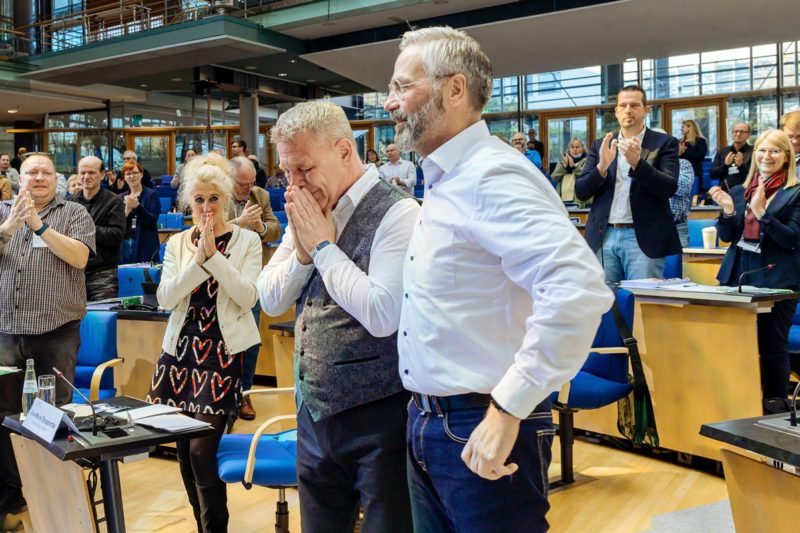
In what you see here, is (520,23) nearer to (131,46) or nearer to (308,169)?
(131,46)

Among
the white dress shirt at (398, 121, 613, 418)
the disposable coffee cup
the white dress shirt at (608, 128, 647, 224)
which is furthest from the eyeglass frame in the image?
the disposable coffee cup

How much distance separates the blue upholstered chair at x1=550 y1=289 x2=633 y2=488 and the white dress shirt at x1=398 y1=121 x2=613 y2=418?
2.05m

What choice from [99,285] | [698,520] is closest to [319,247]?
[698,520]

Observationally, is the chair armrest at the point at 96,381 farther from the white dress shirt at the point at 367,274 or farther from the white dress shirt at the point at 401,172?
the white dress shirt at the point at 401,172

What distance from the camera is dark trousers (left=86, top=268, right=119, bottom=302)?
14.6ft

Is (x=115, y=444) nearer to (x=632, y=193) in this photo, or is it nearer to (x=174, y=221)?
(x=632, y=193)

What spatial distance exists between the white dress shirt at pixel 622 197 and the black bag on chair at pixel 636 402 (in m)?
0.63

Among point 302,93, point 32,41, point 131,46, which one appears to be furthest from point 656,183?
point 32,41

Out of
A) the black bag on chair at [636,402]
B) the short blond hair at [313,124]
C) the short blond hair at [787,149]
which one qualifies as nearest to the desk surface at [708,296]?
the black bag on chair at [636,402]

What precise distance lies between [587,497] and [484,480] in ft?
7.23

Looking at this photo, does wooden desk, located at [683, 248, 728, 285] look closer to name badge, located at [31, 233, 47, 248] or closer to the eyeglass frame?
name badge, located at [31, 233, 47, 248]

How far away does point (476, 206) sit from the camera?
1281 mm

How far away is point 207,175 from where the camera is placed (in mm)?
2713

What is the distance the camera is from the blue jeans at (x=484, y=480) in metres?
1.29
